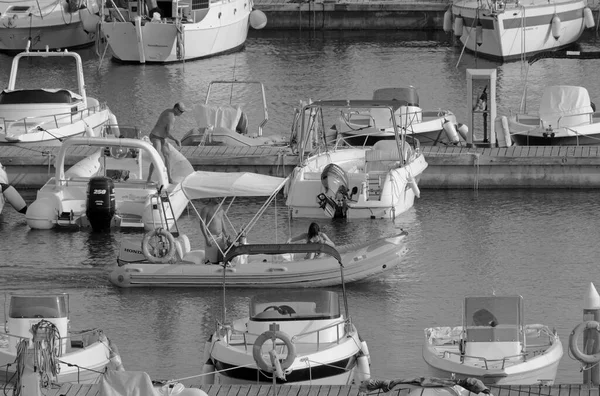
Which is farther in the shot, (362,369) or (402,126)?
(402,126)

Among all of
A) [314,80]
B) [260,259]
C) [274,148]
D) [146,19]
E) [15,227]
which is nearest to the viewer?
[260,259]

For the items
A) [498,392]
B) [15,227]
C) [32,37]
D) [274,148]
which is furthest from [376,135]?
[32,37]

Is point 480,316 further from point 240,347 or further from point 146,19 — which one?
point 146,19

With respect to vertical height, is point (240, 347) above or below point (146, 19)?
above

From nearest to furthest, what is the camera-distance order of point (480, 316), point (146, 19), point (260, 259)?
1. point (480, 316)
2. point (260, 259)
3. point (146, 19)

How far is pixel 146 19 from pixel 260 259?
25881 millimetres

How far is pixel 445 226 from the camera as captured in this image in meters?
27.5

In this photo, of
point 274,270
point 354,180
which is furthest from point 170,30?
point 274,270

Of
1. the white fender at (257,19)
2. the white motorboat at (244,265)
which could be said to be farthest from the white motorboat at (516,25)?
the white motorboat at (244,265)

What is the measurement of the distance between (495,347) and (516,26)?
3125 centimetres

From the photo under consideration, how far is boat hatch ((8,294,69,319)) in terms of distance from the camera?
18188mm

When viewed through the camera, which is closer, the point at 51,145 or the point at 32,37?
the point at 51,145

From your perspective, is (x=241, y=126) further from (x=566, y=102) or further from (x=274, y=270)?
(x=274, y=270)

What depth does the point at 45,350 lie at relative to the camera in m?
16.7
